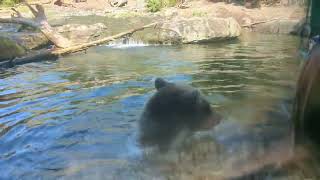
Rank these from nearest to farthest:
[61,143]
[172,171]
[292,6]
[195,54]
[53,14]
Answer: [172,171]
[61,143]
[195,54]
[292,6]
[53,14]

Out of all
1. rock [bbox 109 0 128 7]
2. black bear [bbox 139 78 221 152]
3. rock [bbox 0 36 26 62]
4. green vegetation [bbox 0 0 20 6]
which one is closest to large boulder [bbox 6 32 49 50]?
rock [bbox 0 36 26 62]

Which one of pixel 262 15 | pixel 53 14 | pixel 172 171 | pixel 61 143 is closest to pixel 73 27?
pixel 262 15

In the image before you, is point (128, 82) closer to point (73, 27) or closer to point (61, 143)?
point (61, 143)

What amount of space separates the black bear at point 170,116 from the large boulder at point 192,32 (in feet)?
44.8

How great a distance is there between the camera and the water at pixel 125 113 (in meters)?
6.36

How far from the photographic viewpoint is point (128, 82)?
12.5m

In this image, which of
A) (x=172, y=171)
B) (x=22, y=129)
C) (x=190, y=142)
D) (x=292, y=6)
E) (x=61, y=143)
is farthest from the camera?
(x=292, y=6)

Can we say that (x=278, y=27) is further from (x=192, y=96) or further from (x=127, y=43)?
(x=192, y=96)

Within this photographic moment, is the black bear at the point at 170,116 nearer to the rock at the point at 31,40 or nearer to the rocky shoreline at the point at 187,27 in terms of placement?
the rocky shoreline at the point at 187,27

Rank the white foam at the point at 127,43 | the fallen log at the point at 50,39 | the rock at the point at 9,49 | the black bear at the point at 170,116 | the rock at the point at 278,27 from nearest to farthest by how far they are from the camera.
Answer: the black bear at the point at 170,116
the fallen log at the point at 50,39
the rock at the point at 9,49
the white foam at the point at 127,43
the rock at the point at 278,27

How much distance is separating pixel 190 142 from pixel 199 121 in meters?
0.44

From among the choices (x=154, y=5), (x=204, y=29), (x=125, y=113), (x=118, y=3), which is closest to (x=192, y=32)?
(x=204, y=29)

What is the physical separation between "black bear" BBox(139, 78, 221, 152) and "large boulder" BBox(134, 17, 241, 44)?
44.8ft

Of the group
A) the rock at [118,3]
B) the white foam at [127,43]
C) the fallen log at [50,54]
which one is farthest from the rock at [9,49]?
the rock at [118,3]
